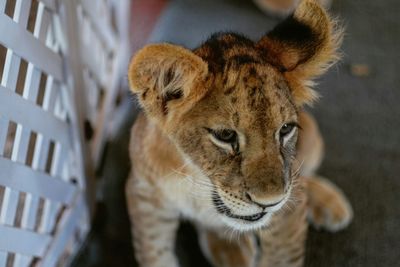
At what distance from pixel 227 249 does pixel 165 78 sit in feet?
1.89

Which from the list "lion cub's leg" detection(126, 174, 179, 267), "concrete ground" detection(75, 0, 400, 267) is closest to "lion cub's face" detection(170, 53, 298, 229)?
"lion cub's leg" detection(126, 174, 179, 267)

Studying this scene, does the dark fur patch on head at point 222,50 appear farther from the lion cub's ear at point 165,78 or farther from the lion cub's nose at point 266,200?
the lion cub's nose at point 266,200

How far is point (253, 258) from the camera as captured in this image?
1400 millimetres

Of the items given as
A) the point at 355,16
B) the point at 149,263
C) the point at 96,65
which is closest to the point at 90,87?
the point at 96,65

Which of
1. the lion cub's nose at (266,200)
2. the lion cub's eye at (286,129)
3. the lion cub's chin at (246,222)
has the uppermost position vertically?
the lion cub's eye at (286,129)

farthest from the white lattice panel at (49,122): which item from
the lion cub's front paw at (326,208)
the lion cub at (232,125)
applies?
the lion cub's front paw at (326,208)

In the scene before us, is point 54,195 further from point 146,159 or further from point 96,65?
point 96,65

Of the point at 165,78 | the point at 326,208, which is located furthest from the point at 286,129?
the point at 326,208

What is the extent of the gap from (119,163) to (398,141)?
2.49ft

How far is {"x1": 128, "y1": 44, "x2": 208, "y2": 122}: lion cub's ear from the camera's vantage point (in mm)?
930

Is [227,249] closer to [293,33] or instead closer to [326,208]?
[326,208]

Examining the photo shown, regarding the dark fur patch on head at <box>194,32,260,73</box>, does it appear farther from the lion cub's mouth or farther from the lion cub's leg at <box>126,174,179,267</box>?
the lion cub's leg at <box>126,174,179,267</box>

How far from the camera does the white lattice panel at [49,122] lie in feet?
3.62

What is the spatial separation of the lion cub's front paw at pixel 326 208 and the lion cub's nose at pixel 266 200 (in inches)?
21.4
